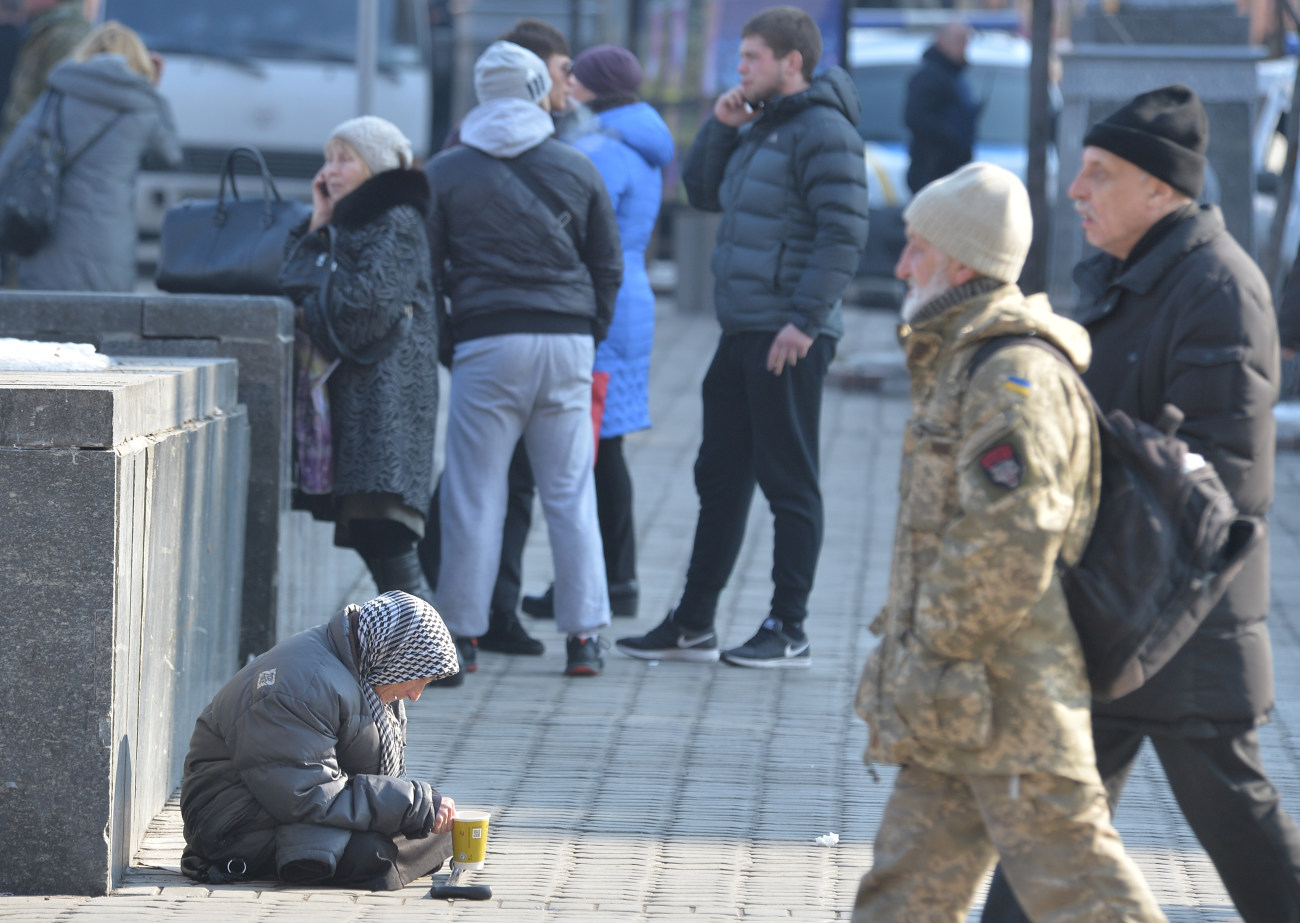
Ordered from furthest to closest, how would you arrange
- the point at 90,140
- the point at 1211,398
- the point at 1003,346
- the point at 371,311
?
the point at 90,140 < the point at 371,311 < the point at 1211,398 < the point at 1003,346

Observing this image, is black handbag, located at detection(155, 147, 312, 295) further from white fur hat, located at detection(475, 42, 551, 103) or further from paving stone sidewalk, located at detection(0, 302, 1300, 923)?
paving stone sidewalk, located at detection(0, 302, 1300, 923)

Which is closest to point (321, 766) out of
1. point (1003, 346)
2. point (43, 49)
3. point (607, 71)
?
point (1003, 346)

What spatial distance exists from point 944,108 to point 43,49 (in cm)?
621

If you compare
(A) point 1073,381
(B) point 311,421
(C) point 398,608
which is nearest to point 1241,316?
(A) point 1073,381

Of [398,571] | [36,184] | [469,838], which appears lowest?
[469,838]

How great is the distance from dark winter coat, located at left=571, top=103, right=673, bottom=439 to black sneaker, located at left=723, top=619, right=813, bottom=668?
93 cm

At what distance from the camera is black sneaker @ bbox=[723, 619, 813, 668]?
6.23 meters

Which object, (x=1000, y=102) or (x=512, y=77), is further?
(x=1000, y=102)

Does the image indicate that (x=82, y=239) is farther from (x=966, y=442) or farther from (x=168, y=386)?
(x=966, y=442)

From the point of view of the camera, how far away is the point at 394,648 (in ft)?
13.6

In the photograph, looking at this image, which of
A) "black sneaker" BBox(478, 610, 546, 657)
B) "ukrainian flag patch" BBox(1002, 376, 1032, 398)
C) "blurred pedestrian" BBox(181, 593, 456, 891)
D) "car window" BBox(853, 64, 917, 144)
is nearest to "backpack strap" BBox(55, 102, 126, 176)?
"black sneaker" BBox(478, 610, 546, 657)

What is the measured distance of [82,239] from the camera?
7.94 m

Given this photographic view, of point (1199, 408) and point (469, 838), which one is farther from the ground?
point (1199, 408)

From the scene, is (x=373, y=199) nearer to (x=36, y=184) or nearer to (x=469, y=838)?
(x=469, y=838)
